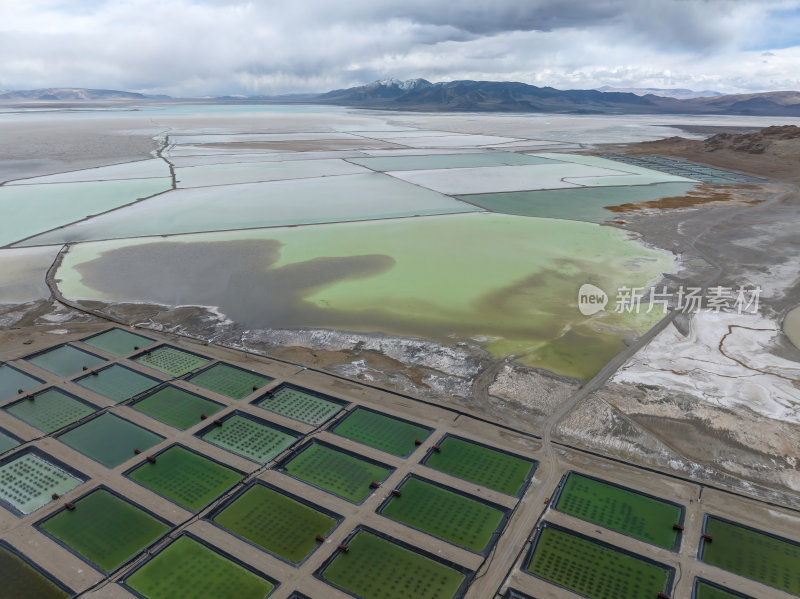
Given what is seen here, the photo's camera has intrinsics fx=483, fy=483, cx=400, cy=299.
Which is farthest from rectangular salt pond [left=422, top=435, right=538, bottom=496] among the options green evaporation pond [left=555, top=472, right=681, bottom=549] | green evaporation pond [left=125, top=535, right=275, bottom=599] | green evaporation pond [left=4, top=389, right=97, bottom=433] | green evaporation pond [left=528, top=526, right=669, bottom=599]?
green evaporation pond [left=4, top=389, right=97, bottom=433]

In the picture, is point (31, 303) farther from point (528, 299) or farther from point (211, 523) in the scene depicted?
point (528, 299)

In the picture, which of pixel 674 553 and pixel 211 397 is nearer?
pixel 674 553

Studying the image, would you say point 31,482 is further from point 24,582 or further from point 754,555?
point 754,555

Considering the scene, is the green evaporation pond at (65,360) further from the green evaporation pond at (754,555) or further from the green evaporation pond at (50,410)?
the green evaporation pond at (754,555)

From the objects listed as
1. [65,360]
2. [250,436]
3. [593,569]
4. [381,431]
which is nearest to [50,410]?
[65,360]

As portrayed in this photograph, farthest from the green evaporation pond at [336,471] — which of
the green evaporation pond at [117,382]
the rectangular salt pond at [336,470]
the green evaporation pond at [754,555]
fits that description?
the green evaporation pond at [754,555]

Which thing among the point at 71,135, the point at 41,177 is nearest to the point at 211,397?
the point at 41,177

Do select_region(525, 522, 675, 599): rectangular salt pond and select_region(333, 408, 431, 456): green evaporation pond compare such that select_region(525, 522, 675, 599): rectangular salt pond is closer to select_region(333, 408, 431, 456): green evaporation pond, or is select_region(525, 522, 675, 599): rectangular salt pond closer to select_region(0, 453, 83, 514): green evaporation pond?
select_region(333, 408, 431, 456): green evaporation pond

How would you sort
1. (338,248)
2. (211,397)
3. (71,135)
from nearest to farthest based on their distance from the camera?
(211,397)
(338,248)
(71,135)

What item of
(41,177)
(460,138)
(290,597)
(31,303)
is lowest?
(290,597)
